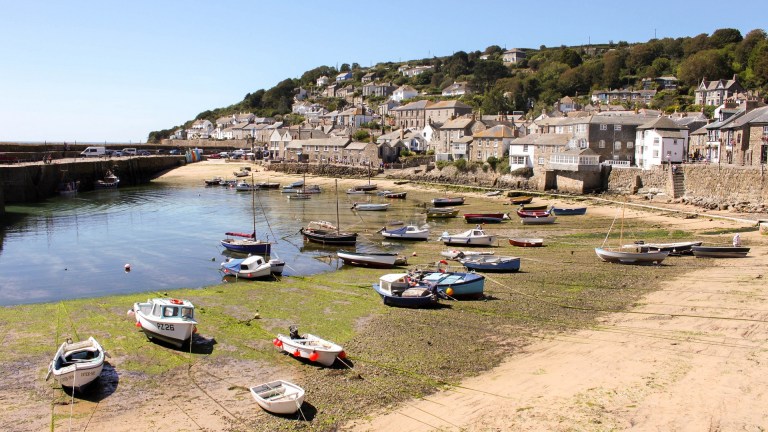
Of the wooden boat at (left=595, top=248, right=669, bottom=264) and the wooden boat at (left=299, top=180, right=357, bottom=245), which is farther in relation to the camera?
the wooden boat at (left=299, top=180, right=357, bottom=245)

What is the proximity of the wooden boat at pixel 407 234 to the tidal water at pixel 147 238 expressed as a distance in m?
1.35

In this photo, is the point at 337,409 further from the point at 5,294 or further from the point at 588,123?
the point at 588,123

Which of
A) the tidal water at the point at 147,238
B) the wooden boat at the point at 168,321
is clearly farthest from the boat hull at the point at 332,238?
the wooden boat at the point at 168,321

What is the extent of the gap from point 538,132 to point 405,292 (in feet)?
217

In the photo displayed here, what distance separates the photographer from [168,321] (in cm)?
1980

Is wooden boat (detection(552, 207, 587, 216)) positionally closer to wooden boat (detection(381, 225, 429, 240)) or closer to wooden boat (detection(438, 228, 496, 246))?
wooden boat (detection(438, 228, 496, 246))

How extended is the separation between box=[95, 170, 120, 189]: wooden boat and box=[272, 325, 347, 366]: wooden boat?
7416cm

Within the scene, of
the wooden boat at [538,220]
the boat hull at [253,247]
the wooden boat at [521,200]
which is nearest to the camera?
the boat hull at [253,247]

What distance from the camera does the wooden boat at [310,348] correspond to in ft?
59.2

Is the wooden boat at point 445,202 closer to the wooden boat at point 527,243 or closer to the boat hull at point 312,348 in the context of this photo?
the wooden boat at point 527,243

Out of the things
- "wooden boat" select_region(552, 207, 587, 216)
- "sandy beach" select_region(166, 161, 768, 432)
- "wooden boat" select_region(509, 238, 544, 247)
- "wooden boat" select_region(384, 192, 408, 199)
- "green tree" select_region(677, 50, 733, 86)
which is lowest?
"sandy beach" select_region(166, 161, 768, 432)

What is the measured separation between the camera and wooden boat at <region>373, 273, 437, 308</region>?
2427 centimetres

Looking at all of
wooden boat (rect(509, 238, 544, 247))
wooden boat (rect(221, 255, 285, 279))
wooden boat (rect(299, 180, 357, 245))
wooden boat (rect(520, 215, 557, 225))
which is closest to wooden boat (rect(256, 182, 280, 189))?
wooden boat (rect(299, 180, 357, 245))

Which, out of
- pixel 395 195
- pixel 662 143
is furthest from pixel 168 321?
pixel 662 143
